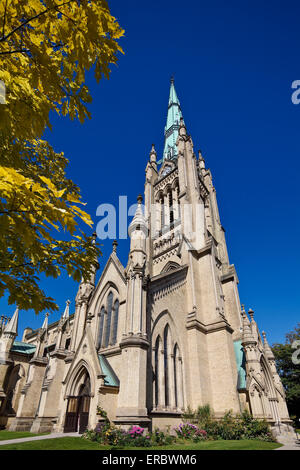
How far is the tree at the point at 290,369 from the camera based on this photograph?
1419 inches

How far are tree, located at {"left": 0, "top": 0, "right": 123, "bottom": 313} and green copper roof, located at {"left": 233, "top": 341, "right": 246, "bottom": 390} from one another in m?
16.5

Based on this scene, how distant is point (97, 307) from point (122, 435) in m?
10.1

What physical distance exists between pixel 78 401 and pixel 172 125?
48.4 meters

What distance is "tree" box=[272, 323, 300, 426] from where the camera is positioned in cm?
3603

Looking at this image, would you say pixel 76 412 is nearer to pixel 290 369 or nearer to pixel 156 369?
pixel 156 369

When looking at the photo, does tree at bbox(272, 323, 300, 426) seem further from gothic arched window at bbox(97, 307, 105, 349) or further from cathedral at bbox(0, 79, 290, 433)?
gothic arched window at bbox(97, 307, 105, 349)

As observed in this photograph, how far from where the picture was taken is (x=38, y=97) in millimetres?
3768

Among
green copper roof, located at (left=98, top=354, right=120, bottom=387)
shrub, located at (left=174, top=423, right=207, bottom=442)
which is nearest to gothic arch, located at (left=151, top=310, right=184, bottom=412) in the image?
shrub, located at (left=174, top=423, right=207, bottom=442)

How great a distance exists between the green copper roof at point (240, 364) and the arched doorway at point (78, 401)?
952 cm

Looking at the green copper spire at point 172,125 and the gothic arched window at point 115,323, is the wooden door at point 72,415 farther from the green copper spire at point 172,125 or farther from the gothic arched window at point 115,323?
the green copper spire at point 172,125

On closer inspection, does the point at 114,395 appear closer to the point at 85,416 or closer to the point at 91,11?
the point at 85,416

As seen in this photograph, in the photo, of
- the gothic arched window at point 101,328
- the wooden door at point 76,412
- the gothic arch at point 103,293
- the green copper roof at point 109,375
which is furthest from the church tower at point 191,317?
the gothic arched window at point 101,328

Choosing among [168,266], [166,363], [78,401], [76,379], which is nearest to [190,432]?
[166,363]
